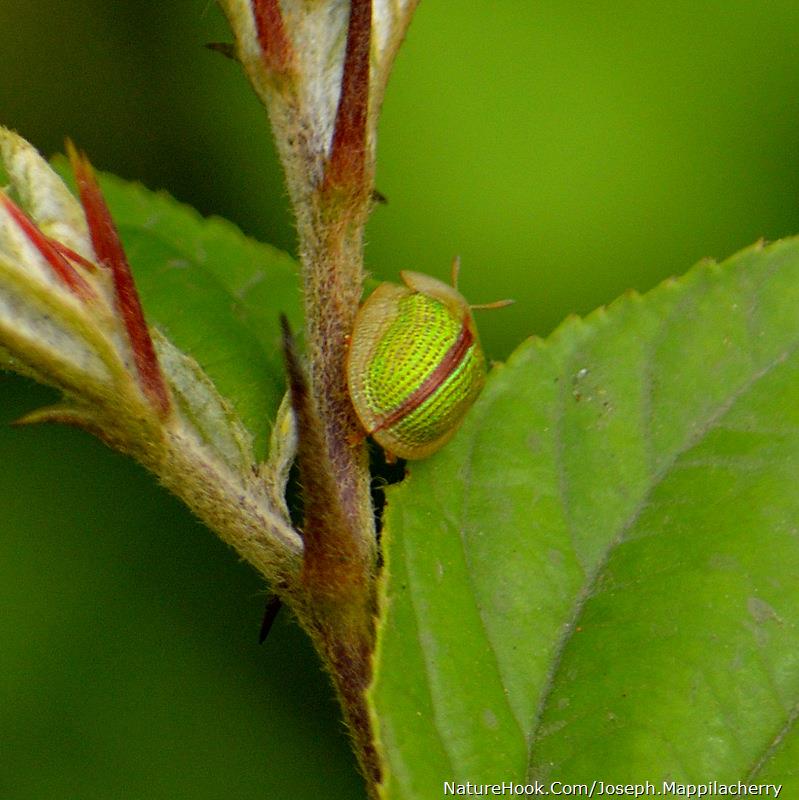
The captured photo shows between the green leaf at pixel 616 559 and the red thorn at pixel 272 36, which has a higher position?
the red thorn at pixel 272 36

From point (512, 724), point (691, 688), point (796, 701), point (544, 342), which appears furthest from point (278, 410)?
point (796, 701)

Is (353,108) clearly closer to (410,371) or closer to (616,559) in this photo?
(410,371)

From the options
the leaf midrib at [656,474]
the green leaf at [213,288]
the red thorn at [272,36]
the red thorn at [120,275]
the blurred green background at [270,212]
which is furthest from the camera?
the blurred green background at [270,212]

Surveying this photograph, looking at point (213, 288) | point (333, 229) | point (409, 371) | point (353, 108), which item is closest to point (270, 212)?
point (213, 288)

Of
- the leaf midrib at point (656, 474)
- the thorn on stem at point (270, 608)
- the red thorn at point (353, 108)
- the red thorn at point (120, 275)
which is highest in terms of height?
the red thorn at point (353, 108)

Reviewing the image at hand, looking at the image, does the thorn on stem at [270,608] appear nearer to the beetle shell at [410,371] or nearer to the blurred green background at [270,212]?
the beetle shell at [410,371]

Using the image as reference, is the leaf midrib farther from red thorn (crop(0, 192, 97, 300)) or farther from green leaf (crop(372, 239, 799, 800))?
red thorn (crop(0, 192, 97, 300))

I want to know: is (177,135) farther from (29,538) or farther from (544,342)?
(544,342)

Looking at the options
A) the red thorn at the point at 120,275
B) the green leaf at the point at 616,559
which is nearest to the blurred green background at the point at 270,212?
the green leaf at the point at 616,559

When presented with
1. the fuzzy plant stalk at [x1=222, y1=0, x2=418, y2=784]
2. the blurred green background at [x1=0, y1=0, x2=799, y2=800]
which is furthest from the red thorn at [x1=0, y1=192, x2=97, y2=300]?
the blurred green background at [x1=0, y1=0, x2=799, y2=800]
